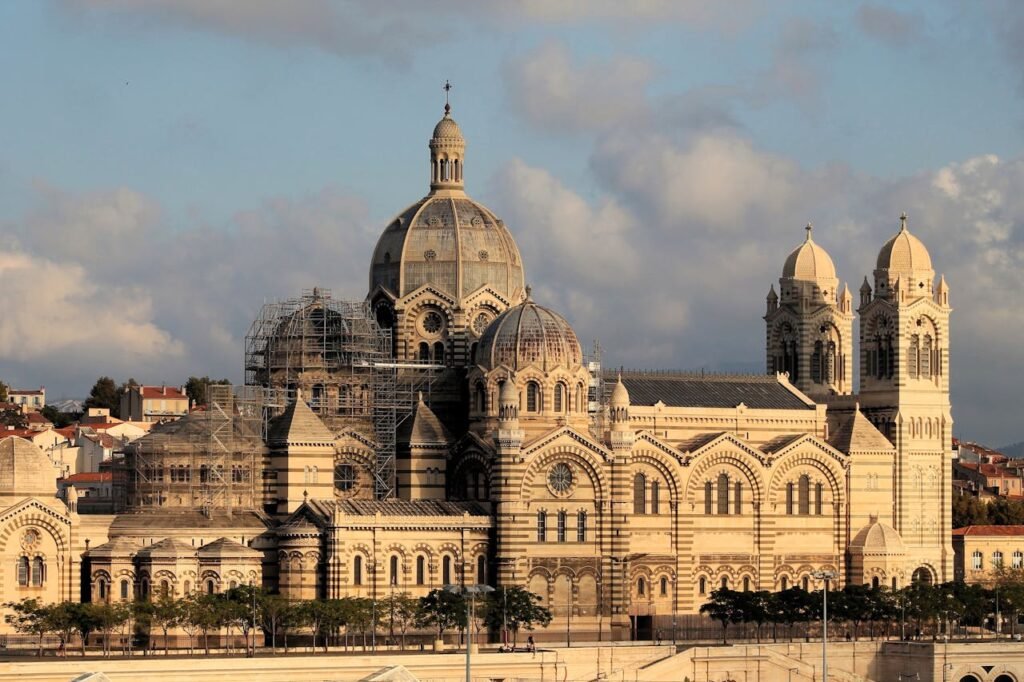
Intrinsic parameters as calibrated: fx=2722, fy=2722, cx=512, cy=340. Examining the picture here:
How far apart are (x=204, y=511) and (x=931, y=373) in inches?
1503

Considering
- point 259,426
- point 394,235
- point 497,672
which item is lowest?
point 497,672

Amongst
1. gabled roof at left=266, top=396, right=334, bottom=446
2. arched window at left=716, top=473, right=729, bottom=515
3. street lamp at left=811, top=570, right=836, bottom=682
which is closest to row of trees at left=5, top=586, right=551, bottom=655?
gabled roof at left=266, top=396, right=334, bottom=446

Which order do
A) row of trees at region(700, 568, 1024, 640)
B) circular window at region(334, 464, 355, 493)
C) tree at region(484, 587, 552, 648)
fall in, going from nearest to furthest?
tree at region(484, 587, 552, 648)
row of trees at region(700, 568, 1024, 640)
circular window at region(334, 464, 355, 493)

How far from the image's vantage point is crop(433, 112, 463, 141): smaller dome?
12481cm

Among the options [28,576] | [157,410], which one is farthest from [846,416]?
[157,410]

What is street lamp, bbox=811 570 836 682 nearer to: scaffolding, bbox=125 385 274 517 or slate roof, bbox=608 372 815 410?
slate roof, bbox=608 372 815 410

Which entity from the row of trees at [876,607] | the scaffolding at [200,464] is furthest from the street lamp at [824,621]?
the scaffolding at [200,464]

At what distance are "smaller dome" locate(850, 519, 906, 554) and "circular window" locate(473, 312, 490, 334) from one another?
1954cm

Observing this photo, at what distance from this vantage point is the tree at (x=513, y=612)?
108 metres

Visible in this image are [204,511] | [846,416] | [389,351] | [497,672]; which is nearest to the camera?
[497,672]

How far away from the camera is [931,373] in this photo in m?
129

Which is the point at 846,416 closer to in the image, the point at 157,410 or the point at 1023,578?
the point at 1023,578

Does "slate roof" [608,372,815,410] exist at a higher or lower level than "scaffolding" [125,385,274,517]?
higher

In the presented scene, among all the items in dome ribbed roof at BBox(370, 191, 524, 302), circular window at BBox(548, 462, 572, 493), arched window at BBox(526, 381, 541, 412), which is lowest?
circular window at BBox(548, 462, 572, 493)
